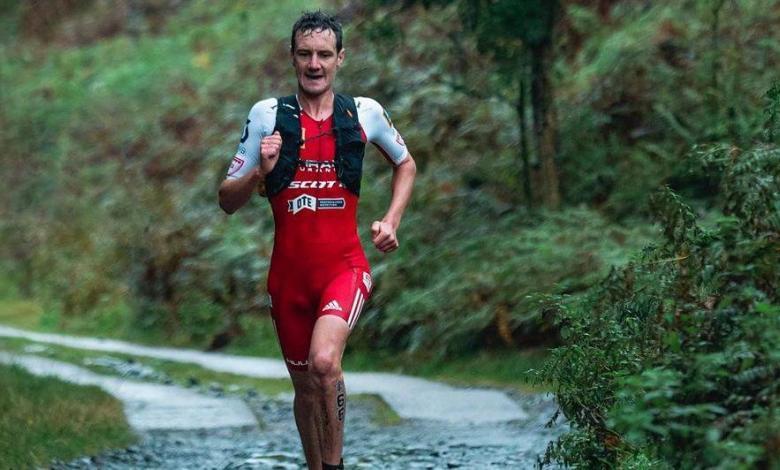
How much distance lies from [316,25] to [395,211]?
38.7 inches

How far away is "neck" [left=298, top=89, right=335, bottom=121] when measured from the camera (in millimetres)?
6980

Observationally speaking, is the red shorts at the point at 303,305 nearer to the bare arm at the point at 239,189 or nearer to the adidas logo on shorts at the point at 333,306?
the adidas logo on shorts at the point at 333,306

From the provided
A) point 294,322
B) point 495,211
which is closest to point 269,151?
point 294,322

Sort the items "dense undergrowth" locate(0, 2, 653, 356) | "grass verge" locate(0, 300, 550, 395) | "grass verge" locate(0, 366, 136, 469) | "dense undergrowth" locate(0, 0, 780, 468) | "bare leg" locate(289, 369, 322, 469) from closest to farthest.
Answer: "dense undergrowth" locate(0, 0, 780, 468) < "bare leg" locate(289, 369, 322, 469) < "grass verge" locate(0, 366, 136, 469) < "grass verge" locate(0, 300, 550, 395) < "dense undergrowth" locate(0, 2, 653, 356)

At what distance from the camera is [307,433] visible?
6973 millimetres

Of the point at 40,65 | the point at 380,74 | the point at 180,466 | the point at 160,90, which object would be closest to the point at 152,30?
the point at 40,65

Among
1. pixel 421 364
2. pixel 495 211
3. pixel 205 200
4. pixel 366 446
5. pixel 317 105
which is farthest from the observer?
pixel 205 200

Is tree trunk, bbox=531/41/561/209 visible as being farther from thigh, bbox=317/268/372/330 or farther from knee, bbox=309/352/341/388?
knee, bbox=309/352/341/388

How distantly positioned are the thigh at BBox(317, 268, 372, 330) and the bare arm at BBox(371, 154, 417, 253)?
20 cm

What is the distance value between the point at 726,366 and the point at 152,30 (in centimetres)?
2972

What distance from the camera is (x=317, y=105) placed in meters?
7.00

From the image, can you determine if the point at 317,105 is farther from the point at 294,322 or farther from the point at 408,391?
the point at 408,391

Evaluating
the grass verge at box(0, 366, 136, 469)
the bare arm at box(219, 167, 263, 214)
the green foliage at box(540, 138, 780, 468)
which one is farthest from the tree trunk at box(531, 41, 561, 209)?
the green foliage at box(540, 138, 780, 468)

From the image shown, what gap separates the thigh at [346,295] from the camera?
22.4 feet
